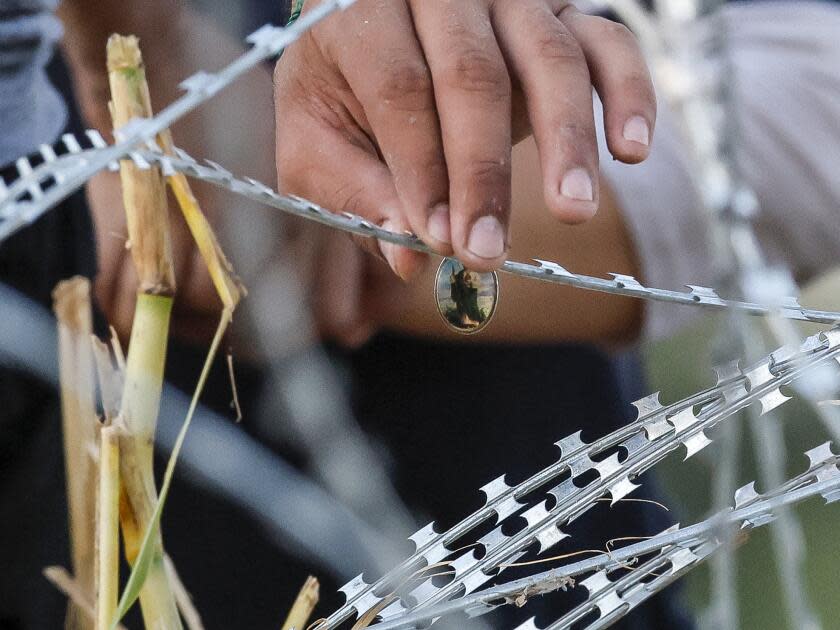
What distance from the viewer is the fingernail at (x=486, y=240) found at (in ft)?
0.66

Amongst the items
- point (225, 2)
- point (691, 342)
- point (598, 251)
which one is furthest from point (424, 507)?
point (691, 342)

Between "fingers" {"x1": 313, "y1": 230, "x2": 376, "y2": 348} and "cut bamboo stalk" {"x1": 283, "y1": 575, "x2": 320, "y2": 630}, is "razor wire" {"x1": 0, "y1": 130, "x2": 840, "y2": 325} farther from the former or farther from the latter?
"fingers" {"x1": 313, "y1": 230, "x2": 376, "y2": 348}

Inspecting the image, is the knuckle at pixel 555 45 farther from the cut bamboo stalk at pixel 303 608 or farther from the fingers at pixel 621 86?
the cut bamboo stalk at pixel 303 608

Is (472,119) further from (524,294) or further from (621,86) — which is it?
(524,294)

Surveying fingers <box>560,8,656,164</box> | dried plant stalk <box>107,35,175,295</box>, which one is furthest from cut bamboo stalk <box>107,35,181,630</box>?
fingers <box>560,8,656,164</box>

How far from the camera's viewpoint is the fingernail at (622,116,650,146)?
0.22m

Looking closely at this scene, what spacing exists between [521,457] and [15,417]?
0.81ft

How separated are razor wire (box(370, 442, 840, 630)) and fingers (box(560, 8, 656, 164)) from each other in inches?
3.0

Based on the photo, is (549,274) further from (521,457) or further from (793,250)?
(793,250)

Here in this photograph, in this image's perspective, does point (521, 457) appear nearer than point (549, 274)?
No

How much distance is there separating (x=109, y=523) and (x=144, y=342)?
40 mm

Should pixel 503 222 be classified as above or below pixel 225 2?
below

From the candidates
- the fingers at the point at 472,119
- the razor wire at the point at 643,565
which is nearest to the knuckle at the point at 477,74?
the fingers at the point at 472,119

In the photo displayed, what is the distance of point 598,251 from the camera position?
1.87ft
